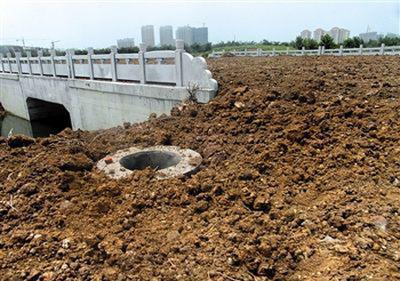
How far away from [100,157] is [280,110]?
319 centimetres

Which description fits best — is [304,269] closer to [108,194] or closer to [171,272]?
[171,272]

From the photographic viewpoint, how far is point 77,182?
14.3ft

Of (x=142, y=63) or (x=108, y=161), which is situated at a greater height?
(x=142, y=63)

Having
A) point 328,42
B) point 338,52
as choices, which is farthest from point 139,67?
point 328,42

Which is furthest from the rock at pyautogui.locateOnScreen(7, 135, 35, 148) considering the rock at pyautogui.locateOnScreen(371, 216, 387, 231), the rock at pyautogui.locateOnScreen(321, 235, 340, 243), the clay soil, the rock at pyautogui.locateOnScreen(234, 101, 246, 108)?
the rock at pyautogui.locateOnScreen(371, 216, 387, 231)

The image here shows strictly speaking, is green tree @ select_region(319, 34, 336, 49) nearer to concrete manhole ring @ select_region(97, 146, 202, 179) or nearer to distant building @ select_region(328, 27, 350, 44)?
distant building @ select_region(328, 27, 350, 44)

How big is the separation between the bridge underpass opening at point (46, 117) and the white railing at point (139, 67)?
328 centimetres

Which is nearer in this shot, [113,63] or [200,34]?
[113,63]

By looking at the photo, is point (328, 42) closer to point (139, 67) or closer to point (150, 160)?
point (139, 67)

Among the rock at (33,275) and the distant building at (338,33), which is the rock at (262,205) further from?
the distant building at (338,33)

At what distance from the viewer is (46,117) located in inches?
700

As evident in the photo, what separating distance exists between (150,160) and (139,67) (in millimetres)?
4217

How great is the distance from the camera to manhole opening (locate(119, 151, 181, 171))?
5254 millimetres

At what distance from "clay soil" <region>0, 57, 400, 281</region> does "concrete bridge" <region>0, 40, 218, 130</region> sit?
67.6 inches
